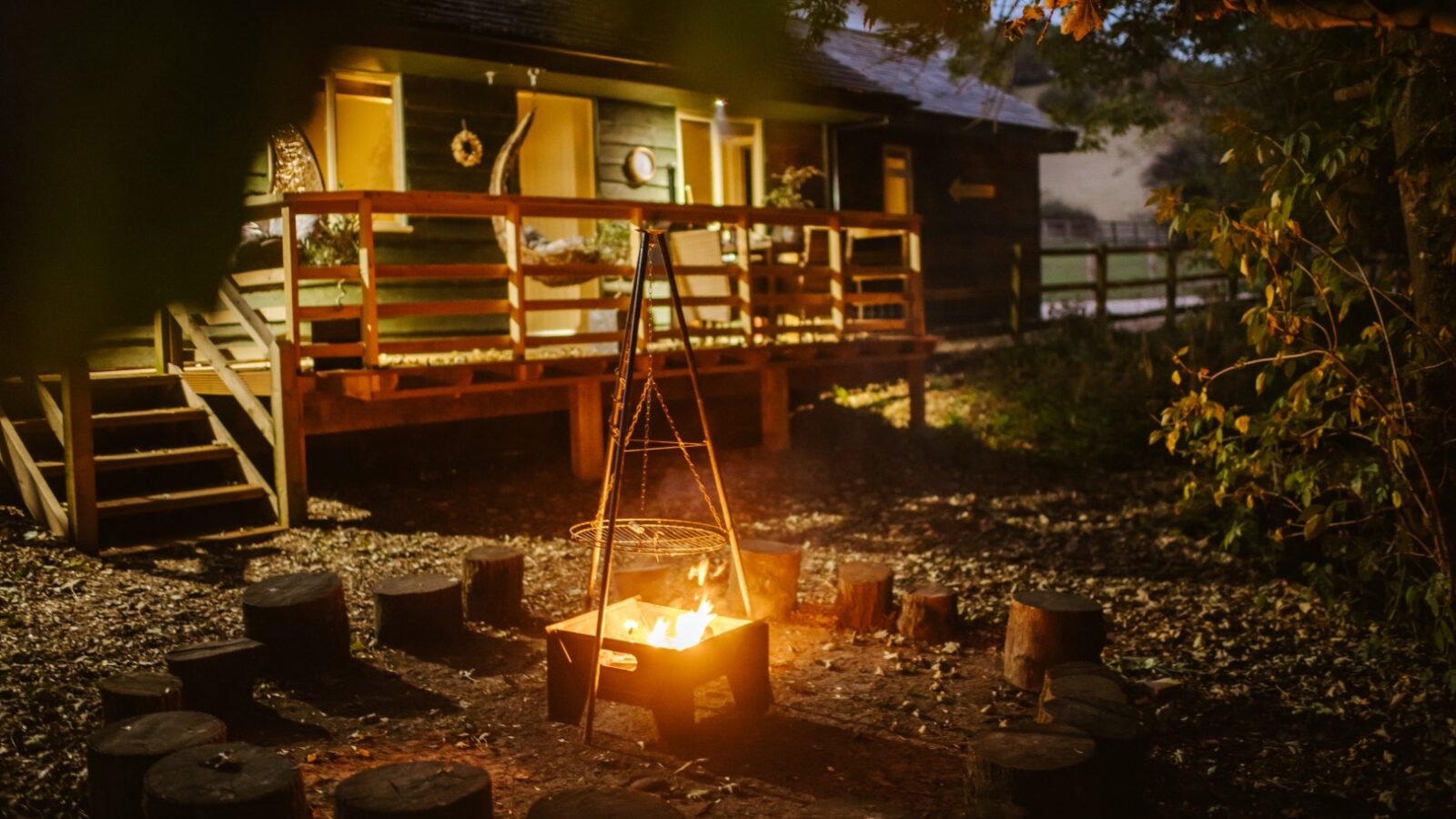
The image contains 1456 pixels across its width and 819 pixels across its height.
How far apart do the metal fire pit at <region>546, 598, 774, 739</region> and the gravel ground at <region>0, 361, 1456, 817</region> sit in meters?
0.14

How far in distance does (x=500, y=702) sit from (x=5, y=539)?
3.97m

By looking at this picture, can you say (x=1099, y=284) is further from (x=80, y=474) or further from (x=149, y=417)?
(x=80, y=474)

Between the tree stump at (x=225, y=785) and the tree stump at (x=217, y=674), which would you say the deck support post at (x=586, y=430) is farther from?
the tree stump at (x=225, y=785)

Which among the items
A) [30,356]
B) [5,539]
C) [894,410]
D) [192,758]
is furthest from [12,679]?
[894,410]

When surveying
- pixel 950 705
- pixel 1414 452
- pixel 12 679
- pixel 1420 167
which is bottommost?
pixel 950 705

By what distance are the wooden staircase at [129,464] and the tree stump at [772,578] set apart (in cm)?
381

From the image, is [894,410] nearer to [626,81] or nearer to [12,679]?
[626,81]

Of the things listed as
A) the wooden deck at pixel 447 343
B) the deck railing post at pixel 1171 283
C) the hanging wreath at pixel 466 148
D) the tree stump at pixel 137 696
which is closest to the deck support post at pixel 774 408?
the wooden deck at pixel 447 343

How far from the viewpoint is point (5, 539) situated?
697 centimetres

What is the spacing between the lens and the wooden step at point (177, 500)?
290 inches

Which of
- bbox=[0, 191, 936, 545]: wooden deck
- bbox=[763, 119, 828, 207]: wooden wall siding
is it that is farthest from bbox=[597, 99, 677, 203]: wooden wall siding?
bbox=[763, 119, 828, 207]: wooden wall siding

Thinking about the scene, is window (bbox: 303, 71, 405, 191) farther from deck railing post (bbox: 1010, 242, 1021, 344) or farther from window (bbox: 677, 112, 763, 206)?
deck railing post (bbox: 1010, 242, 1021, 344)

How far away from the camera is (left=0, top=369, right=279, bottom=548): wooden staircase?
7.09 metres

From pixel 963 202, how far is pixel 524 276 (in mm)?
12433
